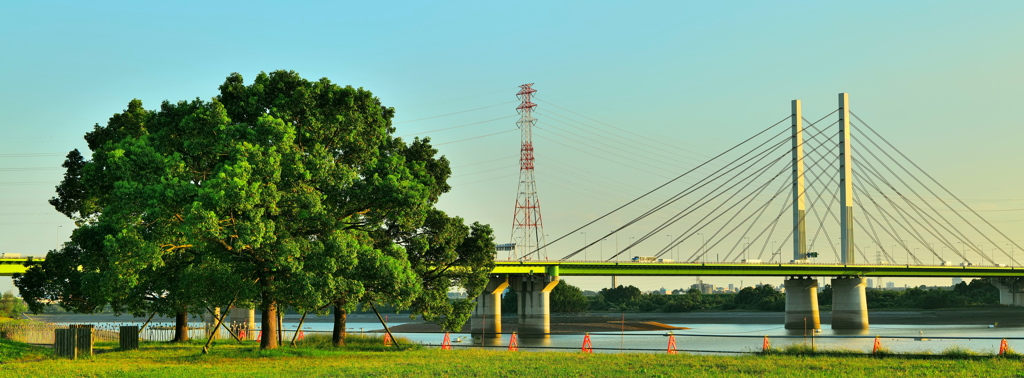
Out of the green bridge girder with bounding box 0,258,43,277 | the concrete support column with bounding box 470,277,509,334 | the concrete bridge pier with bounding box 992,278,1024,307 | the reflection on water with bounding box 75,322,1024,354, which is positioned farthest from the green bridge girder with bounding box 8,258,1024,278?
the green bridge girder with bounding box 0,258,43,277

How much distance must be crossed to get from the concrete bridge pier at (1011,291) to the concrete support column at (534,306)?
302 ft

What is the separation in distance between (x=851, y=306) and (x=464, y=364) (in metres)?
93.7

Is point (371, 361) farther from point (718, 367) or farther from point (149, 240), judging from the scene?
point (718, 367)

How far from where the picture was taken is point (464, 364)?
34.5 metres

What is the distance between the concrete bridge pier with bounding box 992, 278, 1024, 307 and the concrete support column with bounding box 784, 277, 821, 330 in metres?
56.2

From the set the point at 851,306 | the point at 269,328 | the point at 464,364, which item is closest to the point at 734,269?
the point at 851,306

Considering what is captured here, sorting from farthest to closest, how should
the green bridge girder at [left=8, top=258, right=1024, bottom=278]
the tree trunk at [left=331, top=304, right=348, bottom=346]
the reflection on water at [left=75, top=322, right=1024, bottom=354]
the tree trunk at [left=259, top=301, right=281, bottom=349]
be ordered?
the green bridge girder at [left=8, top=258, right=1024, bottom=278]
the reflection on water at [left=75, top=322, right=1024, bottom=354]
the tree trunk at [left=331, top=304, right=348, bottom=346]
the tree trunk at [left=259, top=301, right=281, bottom=349]

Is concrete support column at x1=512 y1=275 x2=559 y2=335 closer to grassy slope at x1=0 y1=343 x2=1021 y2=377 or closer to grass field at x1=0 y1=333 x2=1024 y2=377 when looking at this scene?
grass field at x1=0 y1=333 x2=1024 y2=377

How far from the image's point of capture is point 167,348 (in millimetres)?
45594

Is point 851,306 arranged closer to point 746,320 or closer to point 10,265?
point 746,320

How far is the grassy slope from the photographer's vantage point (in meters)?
30.2

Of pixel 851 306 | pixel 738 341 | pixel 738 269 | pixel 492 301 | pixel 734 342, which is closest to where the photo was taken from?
pixel 734 342

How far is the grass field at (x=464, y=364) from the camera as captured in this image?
3019cm

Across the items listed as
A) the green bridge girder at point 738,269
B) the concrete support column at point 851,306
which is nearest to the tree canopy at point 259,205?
the green bridge girder at point 738,269
